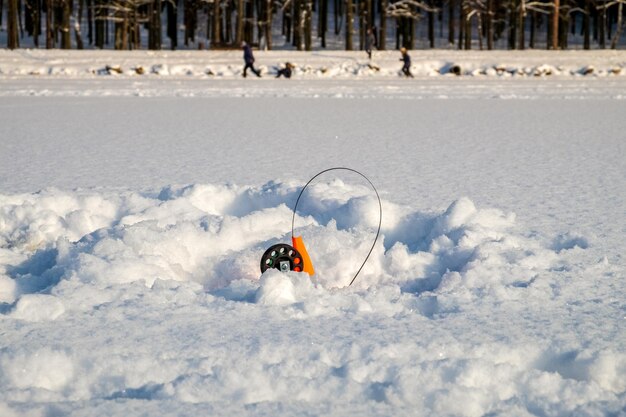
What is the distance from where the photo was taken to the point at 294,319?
3229mm

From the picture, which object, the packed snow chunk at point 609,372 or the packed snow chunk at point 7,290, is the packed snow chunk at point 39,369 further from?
the packed snow chunk at point 609,372

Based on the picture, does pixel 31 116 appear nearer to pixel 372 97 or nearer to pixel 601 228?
pixel 372 97

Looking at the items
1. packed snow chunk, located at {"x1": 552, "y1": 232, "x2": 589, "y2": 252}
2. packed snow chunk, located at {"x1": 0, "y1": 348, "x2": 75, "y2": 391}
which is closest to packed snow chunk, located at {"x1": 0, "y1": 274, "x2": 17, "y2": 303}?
packed snow chunk, located at {"x1": 0, "y1": 348, "x2": 75, "y2": 391}

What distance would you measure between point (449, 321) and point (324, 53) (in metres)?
36.2

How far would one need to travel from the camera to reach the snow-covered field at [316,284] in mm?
2570

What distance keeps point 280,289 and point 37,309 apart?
1064 millimetres

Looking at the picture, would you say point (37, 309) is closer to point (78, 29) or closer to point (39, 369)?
point (39, 369)

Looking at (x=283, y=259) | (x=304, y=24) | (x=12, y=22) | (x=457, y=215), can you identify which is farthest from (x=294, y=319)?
(x=304, y=24)

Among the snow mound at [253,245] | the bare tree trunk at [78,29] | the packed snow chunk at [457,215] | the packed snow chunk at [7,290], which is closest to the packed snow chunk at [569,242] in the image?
the snow mound at [253,245]

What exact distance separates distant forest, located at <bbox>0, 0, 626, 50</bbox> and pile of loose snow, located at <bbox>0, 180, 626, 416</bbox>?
3471 cm

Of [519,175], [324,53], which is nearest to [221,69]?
[324,53]

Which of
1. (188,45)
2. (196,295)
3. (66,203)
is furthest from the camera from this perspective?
(188,45)

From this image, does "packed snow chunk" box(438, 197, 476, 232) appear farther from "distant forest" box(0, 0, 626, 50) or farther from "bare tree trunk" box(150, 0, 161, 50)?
"bare tree trunk" box(150, 0, 161, 50)

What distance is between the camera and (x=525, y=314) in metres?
3.30
